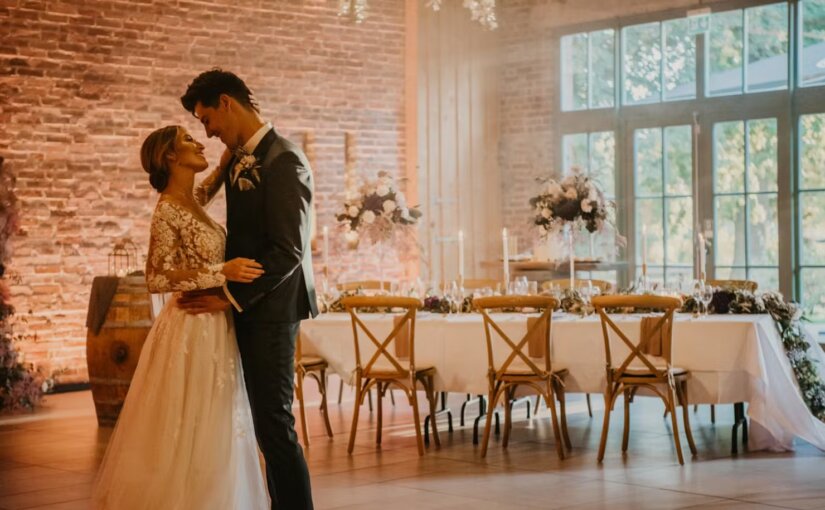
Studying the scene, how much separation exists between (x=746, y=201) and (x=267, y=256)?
28.4 ft

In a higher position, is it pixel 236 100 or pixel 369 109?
pixel 369 109

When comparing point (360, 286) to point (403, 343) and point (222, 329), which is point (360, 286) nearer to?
point (403, 343)

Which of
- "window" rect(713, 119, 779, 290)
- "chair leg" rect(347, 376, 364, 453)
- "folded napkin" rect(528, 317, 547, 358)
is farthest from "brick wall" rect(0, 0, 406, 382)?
"folded napkin" rect(528, 317, 547, 358)

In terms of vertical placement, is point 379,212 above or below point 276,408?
above

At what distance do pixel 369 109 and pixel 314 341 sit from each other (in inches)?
204

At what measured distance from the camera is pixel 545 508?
199 inches

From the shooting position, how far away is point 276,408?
12.8 feet

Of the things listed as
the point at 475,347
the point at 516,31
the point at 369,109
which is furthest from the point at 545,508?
the point at 516,31

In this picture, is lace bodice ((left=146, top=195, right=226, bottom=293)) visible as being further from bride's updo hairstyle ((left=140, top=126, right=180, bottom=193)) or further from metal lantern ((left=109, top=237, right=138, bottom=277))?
metal lantern ((left=109, top=237, right=138, bottom=277))

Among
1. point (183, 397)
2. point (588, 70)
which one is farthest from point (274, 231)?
point (588, 70)

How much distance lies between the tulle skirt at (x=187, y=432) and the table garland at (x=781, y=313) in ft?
11.1

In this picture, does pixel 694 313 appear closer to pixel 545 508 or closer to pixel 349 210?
pixel 545 508

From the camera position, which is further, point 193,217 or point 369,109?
point 369,109

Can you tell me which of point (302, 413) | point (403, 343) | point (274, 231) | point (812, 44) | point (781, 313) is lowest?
point (302, 413)
